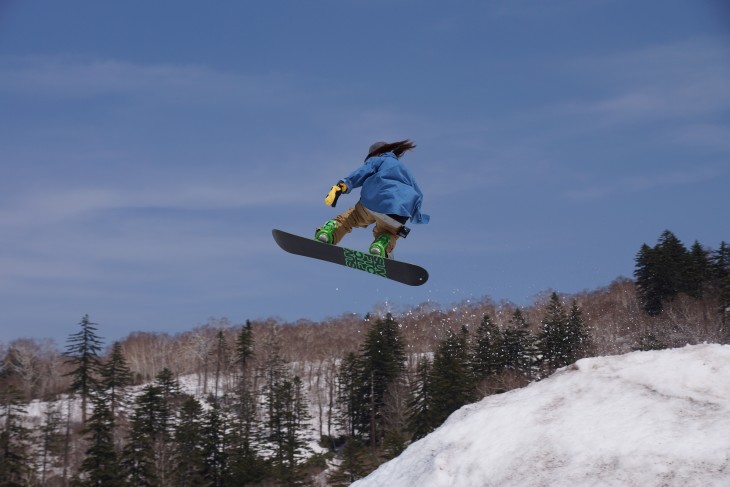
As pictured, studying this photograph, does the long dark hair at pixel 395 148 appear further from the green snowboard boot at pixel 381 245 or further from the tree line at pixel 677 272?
the tree line at pixel 677 272

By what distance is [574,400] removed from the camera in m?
11.1

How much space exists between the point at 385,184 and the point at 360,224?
1.46 m

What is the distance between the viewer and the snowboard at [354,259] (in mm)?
13789

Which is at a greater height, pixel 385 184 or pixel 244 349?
pixel 244 349

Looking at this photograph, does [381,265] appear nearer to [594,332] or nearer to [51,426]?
[51,426]

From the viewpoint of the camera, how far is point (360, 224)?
13961 millimetres

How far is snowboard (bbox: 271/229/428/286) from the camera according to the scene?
45.2ft

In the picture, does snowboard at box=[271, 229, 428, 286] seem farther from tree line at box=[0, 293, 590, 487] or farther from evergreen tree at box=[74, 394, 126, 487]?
evergreen tree at box=[74, 394, 126, 487]

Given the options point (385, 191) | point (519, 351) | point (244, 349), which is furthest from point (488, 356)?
point (385, 191)

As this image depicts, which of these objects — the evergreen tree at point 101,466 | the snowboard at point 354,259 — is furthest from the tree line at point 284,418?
the snowboard at point 354,259

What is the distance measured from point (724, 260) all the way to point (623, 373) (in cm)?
9835

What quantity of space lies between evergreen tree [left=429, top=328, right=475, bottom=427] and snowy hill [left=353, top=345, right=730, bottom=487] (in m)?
55.8

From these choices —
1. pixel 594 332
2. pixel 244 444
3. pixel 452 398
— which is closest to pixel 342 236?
pixel 452 398

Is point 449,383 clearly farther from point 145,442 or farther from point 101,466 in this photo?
point 101,466
